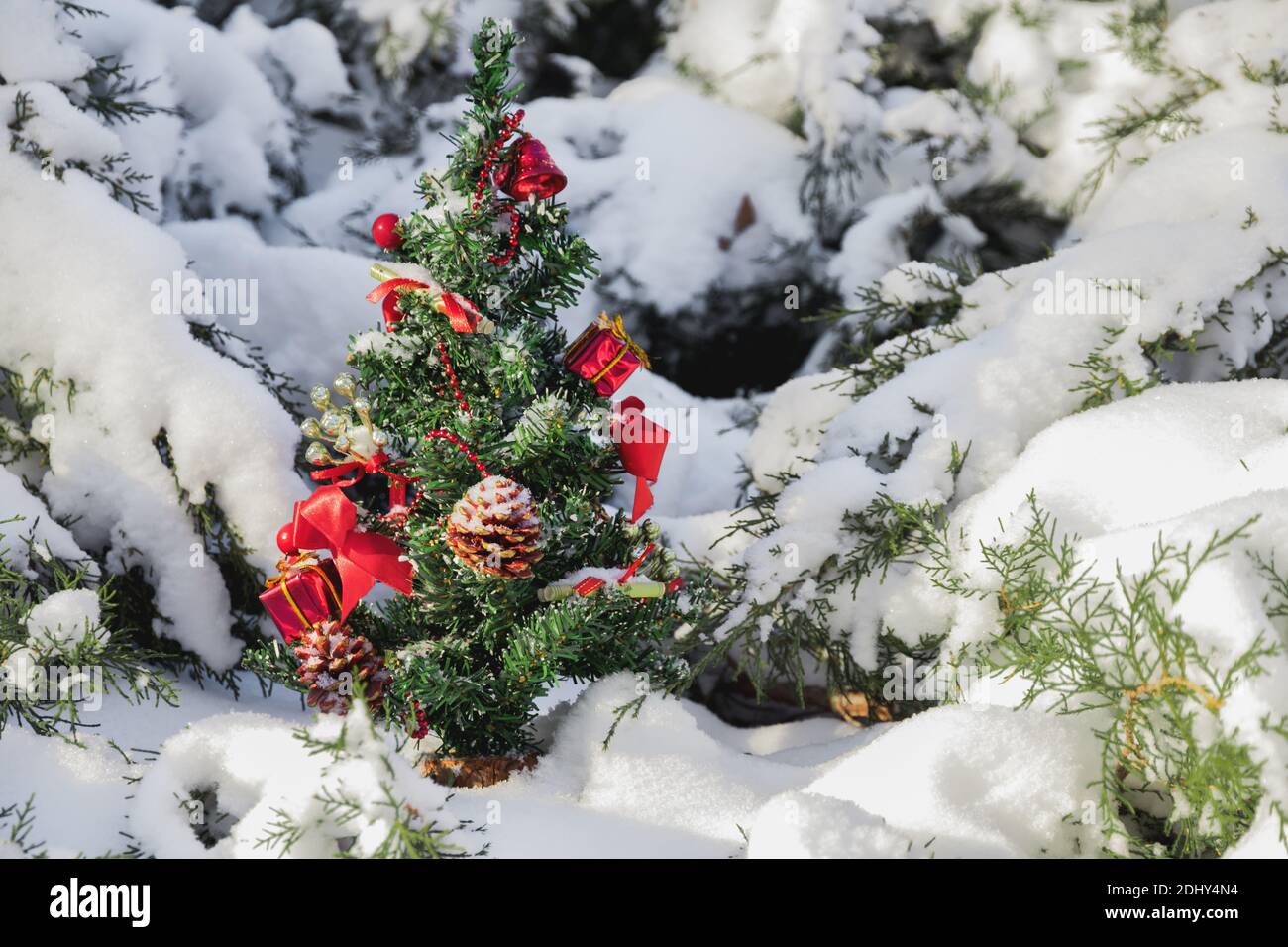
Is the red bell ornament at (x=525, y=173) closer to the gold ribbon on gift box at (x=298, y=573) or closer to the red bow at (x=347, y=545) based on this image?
the red bow at (x=347, y=545)

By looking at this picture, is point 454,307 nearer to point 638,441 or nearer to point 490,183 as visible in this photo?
point 490,183

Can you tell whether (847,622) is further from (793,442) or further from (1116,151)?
(1116,151)

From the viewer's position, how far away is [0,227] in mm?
1680

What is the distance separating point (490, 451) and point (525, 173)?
37cm

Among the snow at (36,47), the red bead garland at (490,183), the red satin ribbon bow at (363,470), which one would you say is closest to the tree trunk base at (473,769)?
the red satin ribbon bow at (363,470)

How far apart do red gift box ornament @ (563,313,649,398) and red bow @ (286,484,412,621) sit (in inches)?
13.9

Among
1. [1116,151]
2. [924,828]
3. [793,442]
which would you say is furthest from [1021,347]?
[924,828]

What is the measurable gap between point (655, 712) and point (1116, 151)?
4.99 ft

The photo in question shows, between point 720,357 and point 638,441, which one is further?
point 720,357

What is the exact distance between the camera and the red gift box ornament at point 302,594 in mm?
1428

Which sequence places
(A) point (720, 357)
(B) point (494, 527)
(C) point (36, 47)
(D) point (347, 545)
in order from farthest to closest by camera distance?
(A) point (720, 357) → (C) point (36, 47) → (D) point (347, 545) → (B) point (494, 527)

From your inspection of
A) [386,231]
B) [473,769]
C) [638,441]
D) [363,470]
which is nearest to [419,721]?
[473,769]

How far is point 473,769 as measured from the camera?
1.43m
